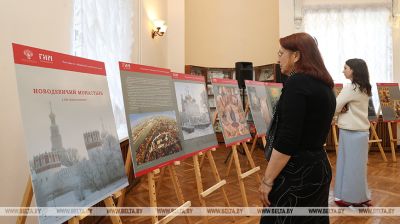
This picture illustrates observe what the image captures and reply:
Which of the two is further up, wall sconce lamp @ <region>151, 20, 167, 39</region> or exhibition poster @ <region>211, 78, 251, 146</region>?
wall sconce lamp @ <region>151, 20, 167, 39</region>

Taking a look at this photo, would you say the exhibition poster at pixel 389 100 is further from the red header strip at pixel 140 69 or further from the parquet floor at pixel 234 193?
the red header strip at pixel 140 69

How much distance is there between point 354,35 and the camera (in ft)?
22.0

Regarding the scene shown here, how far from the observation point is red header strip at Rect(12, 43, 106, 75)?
128 cm

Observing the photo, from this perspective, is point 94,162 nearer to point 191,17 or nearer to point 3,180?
point 3,180

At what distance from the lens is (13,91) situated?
1.86 meters

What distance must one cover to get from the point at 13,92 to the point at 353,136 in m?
3.06

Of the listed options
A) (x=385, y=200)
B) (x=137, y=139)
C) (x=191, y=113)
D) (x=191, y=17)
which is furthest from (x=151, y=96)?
(x=191, y=17)

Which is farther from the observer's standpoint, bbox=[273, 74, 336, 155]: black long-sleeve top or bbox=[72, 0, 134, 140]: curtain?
bbox=[72, 0, 134, 140]: curtain

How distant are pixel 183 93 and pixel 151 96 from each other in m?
0.49

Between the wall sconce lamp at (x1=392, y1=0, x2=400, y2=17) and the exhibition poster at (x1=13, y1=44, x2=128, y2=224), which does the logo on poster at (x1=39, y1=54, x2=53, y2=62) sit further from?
the wall sconce lamp at (x1=392, y1=0, x2=400, y2=17)

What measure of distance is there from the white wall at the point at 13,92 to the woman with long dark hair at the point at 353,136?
111 inches

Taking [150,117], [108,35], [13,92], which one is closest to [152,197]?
[150,117]

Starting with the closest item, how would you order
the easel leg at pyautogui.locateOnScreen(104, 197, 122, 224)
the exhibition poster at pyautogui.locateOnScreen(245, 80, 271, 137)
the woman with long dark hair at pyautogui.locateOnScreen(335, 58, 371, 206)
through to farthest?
the easel leg at pyautogui.locateOnScreen(104, 197, 122, 224) < the woman with long dark hair at pyautogui.locateOnScreen(335, 58, 371, 206) < the exhibition poster at pyautogui.locateOnScreen(245, 80, 271, 137)

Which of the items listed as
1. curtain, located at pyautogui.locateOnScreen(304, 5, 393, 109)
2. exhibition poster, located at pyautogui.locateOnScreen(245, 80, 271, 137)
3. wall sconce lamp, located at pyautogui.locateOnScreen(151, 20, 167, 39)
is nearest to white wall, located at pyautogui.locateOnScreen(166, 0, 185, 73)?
wall sconce lamp, located at pyautogui.locateOnScreen(151, 20, 167, 39)
